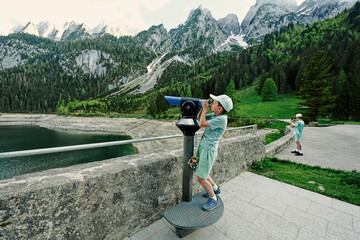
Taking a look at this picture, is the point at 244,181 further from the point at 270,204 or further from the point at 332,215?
the point at 332,215

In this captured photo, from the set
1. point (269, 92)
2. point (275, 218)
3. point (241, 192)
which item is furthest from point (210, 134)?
point (269, 92)

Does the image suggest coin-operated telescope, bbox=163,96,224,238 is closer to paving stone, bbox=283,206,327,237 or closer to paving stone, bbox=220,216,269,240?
paving stone, bbox=220,216,269,240

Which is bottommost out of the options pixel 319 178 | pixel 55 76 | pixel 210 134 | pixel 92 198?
pixel 319 178

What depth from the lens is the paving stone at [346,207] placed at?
296 cm

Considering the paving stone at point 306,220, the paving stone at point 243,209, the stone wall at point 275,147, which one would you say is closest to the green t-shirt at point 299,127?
the stone wall at point 275,147

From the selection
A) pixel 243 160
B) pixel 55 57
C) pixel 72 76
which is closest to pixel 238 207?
pixel 243 160

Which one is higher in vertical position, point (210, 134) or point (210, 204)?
point (210, 134)

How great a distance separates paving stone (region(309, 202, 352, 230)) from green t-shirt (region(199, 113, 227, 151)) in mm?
2600

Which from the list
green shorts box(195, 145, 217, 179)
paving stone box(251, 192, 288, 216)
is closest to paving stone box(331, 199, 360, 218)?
paving stone box(251, 192, 288, 216)

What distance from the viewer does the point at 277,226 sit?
8.44 feet

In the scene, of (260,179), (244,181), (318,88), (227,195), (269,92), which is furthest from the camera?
(269,92)

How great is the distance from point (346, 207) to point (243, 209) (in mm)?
2192

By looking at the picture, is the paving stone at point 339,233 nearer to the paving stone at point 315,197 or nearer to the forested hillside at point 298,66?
the paving stone at point 315,197

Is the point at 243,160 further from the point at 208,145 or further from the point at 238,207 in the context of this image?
the point at 208,145
